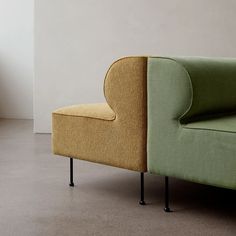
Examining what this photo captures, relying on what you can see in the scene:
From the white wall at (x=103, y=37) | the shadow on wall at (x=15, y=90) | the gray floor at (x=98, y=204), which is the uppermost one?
the white wall at (x=103, y=37)

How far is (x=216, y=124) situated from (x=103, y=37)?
225 centimetres

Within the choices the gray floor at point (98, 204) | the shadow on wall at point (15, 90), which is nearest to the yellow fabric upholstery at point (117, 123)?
the gray floor at point (98, 204)

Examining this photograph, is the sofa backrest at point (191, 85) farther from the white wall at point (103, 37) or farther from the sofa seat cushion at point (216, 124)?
the white wall at point (103, 37)

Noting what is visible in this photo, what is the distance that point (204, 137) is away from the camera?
1.62 m

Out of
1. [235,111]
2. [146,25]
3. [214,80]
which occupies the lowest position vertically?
[235,111]

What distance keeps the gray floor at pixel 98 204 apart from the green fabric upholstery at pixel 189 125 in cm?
17

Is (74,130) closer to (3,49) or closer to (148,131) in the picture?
(148,131)

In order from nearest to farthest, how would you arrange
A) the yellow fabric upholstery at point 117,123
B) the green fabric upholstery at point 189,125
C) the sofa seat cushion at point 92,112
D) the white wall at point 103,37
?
the green fabric upholstery at point 189,125
the yellow fabric upholstery at point 117,123
the sofa seat cushion at point 92,112
the white wall at point 103,37

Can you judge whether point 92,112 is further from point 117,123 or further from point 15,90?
point 15,90

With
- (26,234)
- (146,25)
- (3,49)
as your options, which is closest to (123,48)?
(146,25)

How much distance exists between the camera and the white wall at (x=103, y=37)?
355 cm

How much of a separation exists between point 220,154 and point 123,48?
7.44 feet

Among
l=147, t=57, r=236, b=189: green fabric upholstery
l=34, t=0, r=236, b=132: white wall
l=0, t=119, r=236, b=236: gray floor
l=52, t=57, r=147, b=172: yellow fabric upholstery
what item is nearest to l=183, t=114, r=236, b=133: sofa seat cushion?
l=147, t=57, r=236, b=189: green fabric upholstery

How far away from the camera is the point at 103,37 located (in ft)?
12.3
